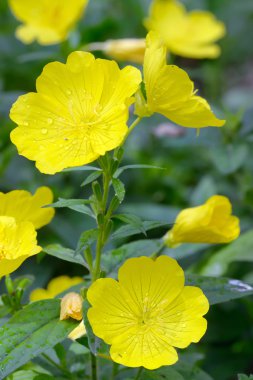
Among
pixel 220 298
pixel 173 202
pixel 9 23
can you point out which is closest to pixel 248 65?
pixel 9 23

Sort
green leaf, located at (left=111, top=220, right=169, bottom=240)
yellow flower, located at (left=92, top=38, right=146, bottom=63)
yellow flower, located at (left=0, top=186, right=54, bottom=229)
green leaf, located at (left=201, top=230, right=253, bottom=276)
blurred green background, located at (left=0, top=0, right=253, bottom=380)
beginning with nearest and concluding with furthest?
green leaf, located at (left=111, top=220, right=169, bottom=240) < yellow flower, located at (left=0, top=186, right=54, bottom=229) < green leaf, located at (left=201, top=230, right=253, bottom=276) < blurred green background, located at (left=0, top=0, right=253, bottom=380) < yellow flower, located at (left=92, top=38, right=146, bottom=63)

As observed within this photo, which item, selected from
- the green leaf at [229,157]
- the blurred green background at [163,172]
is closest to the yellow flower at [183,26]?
the blurred green background at [163,172]

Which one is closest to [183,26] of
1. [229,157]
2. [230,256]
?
[229,157]

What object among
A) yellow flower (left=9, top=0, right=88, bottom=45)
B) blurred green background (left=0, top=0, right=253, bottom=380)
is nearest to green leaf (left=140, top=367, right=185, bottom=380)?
blurred green background (left=0, top=0, right=253, bottom=380)

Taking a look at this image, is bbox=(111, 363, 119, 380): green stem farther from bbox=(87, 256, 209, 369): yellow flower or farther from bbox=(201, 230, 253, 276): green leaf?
bbox=(201, 230, 253, 276): green leaf

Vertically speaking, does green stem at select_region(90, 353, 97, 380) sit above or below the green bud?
below

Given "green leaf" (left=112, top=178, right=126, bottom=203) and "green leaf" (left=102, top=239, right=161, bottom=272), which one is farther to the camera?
"green leaf" (left=102, top=239, right=161, bottom=272)

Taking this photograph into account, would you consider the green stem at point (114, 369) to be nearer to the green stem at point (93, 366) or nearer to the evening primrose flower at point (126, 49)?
the green stem at point (93, 366)
